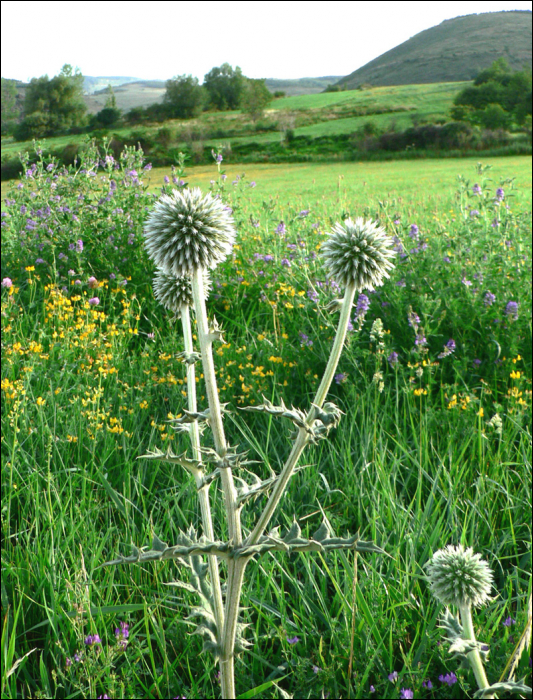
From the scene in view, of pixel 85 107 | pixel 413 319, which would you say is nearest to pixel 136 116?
pixel 85 107

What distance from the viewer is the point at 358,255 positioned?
4.94 ft

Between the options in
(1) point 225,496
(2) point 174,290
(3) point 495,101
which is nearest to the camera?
(1) point 225,496

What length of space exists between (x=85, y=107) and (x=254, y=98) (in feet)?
40.7

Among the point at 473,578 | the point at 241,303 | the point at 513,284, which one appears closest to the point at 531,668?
the point at 473,578

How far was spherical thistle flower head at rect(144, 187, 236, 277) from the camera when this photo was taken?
150 cm

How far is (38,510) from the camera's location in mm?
2521

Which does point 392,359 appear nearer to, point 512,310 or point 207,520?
point 512,310

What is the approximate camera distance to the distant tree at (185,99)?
42.4 feet

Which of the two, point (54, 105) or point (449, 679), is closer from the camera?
point (449, 679)

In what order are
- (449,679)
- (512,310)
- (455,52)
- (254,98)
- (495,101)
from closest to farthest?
(449,679), (512,310), (254,98), (495,101), (455,52)

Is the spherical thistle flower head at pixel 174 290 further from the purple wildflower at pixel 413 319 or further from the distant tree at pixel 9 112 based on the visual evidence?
the distant tree at pixel 9 112

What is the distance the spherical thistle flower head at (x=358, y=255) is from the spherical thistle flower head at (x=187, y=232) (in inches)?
12.0

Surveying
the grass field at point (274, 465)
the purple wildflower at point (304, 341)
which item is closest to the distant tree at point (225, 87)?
the grass field at point (274, 465)

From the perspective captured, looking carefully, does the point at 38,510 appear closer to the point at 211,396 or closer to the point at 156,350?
the point at 211,396
